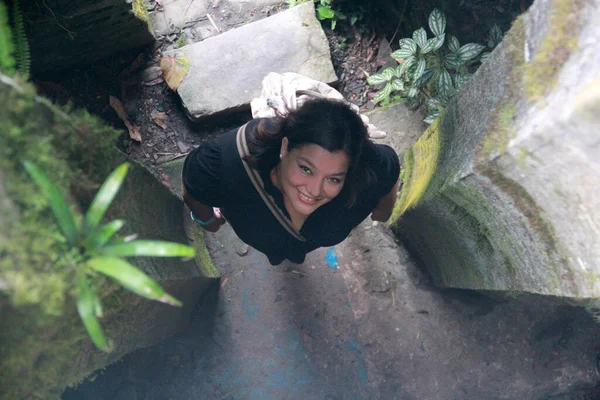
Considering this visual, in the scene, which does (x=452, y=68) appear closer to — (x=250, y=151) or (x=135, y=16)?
(x=250, y=151)

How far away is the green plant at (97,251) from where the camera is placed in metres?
1.02

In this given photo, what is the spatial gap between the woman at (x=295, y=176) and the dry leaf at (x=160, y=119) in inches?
51.8

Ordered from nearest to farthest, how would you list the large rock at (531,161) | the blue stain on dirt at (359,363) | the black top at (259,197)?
the large rock at (531,161)
the black top at (259,197)
the blue stain on dirt at (359,363)

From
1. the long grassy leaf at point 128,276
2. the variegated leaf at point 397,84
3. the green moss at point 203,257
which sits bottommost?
the green moss at point 203,257

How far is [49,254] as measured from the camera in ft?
3.42

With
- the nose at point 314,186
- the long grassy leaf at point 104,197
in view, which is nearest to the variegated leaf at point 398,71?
the nose at point 314,186

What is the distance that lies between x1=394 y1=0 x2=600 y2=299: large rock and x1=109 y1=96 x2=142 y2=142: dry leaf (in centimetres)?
222

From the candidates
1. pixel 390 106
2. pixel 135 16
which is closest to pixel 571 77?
pixel 390 106

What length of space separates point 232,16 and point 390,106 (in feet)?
4.96

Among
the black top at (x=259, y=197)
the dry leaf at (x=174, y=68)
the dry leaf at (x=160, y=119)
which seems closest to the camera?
the black top at (x=259, y=197)

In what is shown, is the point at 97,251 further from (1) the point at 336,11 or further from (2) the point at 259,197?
(1) the point at 336,11

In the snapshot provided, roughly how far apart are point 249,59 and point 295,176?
186 cm

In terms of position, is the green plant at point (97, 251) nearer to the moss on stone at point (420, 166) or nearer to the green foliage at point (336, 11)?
the moss on stone at point (420, 166)

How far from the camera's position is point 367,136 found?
1.99m
